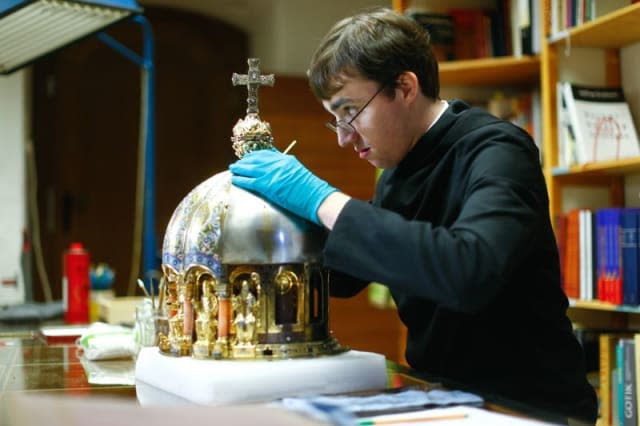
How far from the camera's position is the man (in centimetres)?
103

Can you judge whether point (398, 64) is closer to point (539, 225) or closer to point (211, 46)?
point (539, 225)

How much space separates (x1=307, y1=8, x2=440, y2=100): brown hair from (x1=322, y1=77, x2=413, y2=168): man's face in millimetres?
16

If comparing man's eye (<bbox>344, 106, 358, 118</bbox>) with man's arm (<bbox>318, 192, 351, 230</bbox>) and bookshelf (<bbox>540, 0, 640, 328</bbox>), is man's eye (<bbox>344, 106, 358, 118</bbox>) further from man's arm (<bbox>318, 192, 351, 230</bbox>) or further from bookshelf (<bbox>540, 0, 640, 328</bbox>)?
bookshelf (<bbox>540, 0, 640, 328</bbox>)

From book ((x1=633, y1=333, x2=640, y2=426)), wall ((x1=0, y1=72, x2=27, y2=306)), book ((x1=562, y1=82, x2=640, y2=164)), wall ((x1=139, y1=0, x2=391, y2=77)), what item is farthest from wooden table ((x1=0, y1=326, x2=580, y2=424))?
wall ((x1=139, y1=0, x2=391, y2=77))

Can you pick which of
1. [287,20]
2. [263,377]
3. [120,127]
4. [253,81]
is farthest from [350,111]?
[120,127]

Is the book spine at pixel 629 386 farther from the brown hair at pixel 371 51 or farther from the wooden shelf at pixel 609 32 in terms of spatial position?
the brown hair at pixel 371 51

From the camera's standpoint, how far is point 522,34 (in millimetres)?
2605

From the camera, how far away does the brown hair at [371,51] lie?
4.00 feet

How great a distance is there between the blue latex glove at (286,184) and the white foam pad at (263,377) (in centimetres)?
19

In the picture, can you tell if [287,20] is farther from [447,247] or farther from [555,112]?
[447,247]

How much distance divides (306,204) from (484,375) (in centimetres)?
37

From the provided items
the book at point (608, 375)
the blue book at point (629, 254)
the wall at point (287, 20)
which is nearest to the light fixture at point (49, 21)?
the blue book at point (629, 254)

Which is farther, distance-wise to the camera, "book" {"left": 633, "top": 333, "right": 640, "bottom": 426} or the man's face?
"book" {"left": 633, "top": 333, "right": 640, "bottom": 426}

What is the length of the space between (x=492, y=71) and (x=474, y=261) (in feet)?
5.87
